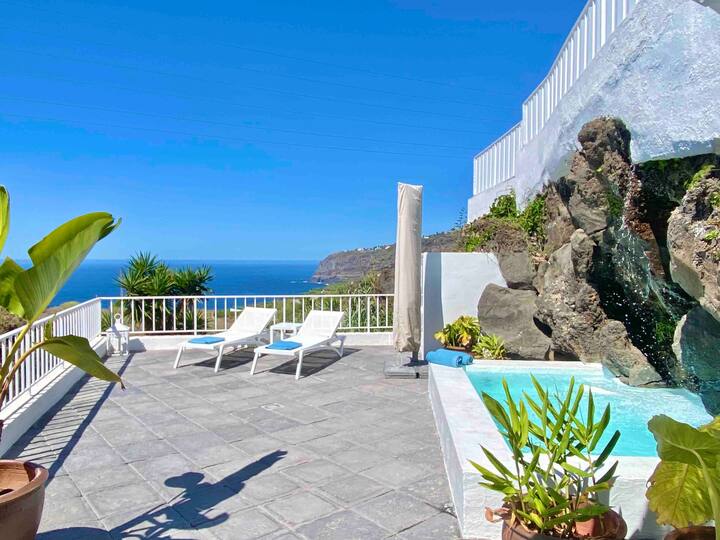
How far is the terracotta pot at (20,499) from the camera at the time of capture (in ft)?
7.32

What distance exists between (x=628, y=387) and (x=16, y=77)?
68.0 feet

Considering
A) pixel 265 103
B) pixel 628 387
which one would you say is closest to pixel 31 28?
pixel 265 103

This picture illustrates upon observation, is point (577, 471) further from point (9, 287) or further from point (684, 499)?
point (9, 287)

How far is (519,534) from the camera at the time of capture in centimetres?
246

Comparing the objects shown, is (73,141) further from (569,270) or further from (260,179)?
(569,270)

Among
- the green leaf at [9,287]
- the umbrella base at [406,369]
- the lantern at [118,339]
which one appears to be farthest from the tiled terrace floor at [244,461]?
the lantern at [118,339]

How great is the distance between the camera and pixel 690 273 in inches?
171

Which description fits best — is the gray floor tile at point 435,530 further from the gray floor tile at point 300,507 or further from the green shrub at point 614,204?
the green shrub at point 614,204

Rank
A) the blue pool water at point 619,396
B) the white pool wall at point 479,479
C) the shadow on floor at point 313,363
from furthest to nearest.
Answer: the shadow on floor at point 313,363, the blue pool water at point 619,396, the white pool wall at point 479,479

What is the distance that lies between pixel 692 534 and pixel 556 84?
8382mm

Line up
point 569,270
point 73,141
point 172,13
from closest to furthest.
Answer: point 569,270
point 172,13
point 73,141

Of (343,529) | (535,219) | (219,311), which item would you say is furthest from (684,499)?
(219,311)

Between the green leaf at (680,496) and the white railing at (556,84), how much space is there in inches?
215

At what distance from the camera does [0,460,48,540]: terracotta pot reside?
7.32 feet
